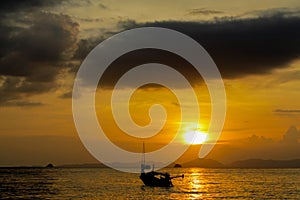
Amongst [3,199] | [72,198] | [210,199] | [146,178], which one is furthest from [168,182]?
[3,199]

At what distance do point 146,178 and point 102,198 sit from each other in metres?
31.9

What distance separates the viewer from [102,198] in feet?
318

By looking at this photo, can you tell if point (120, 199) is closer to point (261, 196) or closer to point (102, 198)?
point (102, 198)

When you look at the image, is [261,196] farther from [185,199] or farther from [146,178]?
[146,178]

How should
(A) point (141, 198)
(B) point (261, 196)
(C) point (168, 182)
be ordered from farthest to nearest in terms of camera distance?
1. (C) point (168, 182)
2. (B) point (261, 196)
3. (A) point (141, 198)

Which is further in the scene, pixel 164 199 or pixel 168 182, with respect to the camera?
pixel 168 182

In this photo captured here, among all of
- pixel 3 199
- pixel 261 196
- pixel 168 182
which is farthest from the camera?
pixel 168 182

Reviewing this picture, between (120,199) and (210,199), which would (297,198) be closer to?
(210,199)

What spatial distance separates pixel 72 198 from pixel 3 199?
13.2 metres

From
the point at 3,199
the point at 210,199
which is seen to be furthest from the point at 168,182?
the point at 3,199

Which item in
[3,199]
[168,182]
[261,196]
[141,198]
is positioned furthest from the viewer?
[168,182]

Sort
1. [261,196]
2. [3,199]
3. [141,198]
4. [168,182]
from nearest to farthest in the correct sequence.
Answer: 1. [3,199]
2. [141,198]
3. [261,196]
4. [168,182]

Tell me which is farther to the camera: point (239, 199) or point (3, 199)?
point (239, 199)

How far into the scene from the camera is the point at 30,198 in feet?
315
